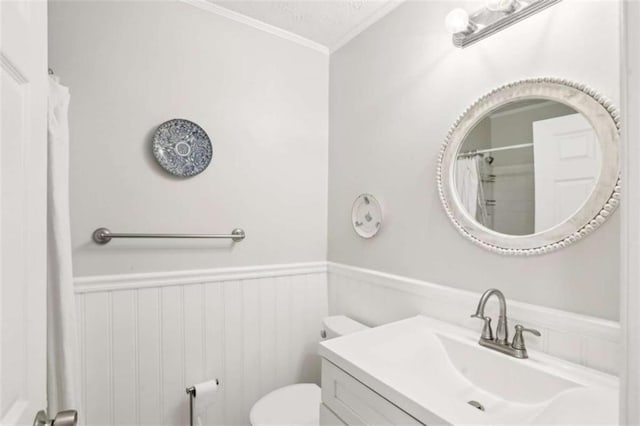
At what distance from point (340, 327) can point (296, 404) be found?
0.42m

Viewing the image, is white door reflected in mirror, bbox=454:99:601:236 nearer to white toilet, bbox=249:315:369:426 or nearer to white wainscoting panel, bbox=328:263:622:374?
white wainscoting panel, bbox=328:263:622:374

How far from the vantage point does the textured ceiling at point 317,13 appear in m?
1.58

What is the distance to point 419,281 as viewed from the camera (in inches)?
56.5

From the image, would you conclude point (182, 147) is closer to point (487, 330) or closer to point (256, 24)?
point (256, 24)

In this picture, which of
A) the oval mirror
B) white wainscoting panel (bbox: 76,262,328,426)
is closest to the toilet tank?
white wainscoting panel (bbox: 76,262,328,426)

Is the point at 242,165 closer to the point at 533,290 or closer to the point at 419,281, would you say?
the point at 419,281

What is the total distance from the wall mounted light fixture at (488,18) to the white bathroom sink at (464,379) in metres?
1.13

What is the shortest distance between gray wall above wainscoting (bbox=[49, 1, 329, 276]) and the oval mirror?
0.92 metres

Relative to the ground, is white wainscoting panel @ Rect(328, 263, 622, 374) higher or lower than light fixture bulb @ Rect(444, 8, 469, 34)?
lower

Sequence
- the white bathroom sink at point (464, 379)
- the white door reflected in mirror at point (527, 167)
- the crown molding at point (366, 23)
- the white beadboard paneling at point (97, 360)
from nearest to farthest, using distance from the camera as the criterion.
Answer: the white bathroom sink at point (464, 379) < the white door reflected in mirror at point (527, 167) < the white beadboard paneling at point (97, 360) < the crown molding at point (366, 23)

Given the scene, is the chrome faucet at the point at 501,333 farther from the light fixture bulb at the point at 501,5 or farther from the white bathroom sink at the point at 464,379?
the light fixture bulb at the point at 501,5

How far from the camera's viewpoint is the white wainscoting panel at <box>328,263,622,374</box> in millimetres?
915

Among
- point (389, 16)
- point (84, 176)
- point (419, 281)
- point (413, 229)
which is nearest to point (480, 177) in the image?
point (413, 229)

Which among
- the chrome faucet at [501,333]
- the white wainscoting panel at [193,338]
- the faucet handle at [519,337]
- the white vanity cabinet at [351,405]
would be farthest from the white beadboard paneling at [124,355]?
the faucet handle at [519,337]
